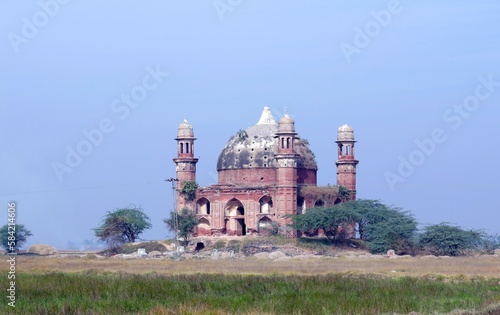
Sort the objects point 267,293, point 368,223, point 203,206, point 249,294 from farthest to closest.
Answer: point 203,206 → point 368,223 → point 267,293 → point 249,294

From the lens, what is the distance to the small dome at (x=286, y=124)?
7419 cm

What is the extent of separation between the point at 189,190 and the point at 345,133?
11.9 meters

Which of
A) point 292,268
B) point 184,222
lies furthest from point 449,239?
point 292,268

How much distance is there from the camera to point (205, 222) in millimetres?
78562

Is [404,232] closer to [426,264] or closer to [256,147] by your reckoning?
[256,147]

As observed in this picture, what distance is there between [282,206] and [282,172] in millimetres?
2311

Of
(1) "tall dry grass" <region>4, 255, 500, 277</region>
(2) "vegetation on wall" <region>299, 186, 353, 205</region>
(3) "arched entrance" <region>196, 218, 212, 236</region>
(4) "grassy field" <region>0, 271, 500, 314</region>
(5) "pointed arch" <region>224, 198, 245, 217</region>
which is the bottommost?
(4) "grassy field" <region>0, 271, 500, 314</region>

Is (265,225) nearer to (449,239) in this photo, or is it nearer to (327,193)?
(327,193)

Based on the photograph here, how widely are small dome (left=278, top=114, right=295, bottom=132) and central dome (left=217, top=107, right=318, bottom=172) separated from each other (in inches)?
115

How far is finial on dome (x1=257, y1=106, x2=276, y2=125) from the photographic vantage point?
81750mm

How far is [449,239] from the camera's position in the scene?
6888 centimetres

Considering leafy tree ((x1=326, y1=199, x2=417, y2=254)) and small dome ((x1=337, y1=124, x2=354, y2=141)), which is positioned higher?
small dome ((x1=337, y1=124, x2=354, y2=141))

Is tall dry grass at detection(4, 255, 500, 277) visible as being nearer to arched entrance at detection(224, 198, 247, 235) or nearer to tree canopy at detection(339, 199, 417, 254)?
tree canopy at detection(339, 199, 417, 254)

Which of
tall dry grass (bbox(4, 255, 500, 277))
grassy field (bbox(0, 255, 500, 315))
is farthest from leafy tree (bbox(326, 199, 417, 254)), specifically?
grassy field (bbox(0, 255, 500, 315))
